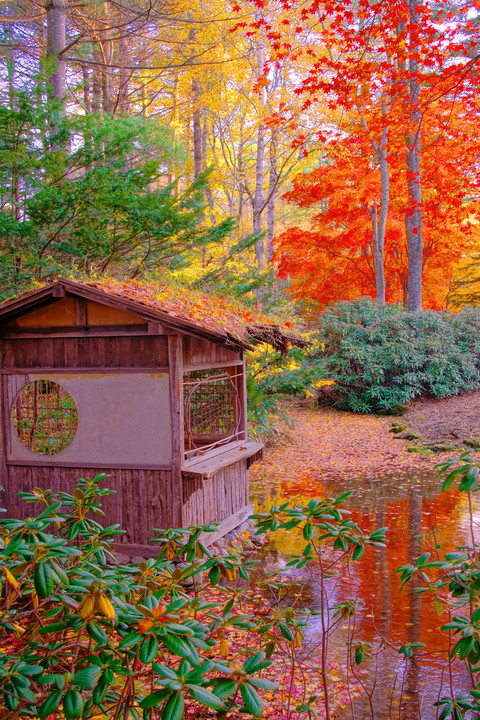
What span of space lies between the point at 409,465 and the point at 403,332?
6687 mm

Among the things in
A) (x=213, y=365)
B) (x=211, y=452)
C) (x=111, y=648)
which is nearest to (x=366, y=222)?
(x=213, y=365)

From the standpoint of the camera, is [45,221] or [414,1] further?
[414,1]

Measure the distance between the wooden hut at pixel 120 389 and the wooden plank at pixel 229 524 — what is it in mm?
193

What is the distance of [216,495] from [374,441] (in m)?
7.24

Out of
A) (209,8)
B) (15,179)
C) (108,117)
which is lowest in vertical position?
(15,179)

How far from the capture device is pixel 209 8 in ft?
58.2

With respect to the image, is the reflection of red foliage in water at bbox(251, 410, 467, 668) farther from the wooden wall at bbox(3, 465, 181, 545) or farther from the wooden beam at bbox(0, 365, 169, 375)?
the wooden beam at bbox(0, 365, 169, 375)

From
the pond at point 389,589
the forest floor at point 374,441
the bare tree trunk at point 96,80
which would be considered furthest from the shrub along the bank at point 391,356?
the bare tree trunk at point 96,80

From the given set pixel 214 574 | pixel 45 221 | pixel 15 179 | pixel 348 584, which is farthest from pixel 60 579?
pixel 15 179

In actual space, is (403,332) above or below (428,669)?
above

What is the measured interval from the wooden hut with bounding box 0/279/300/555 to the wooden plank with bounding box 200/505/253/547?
19 centimetres

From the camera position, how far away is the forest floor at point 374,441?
11.2 m

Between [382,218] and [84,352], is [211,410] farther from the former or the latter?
[382,218]

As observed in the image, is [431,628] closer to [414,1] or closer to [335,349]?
[335,349]
